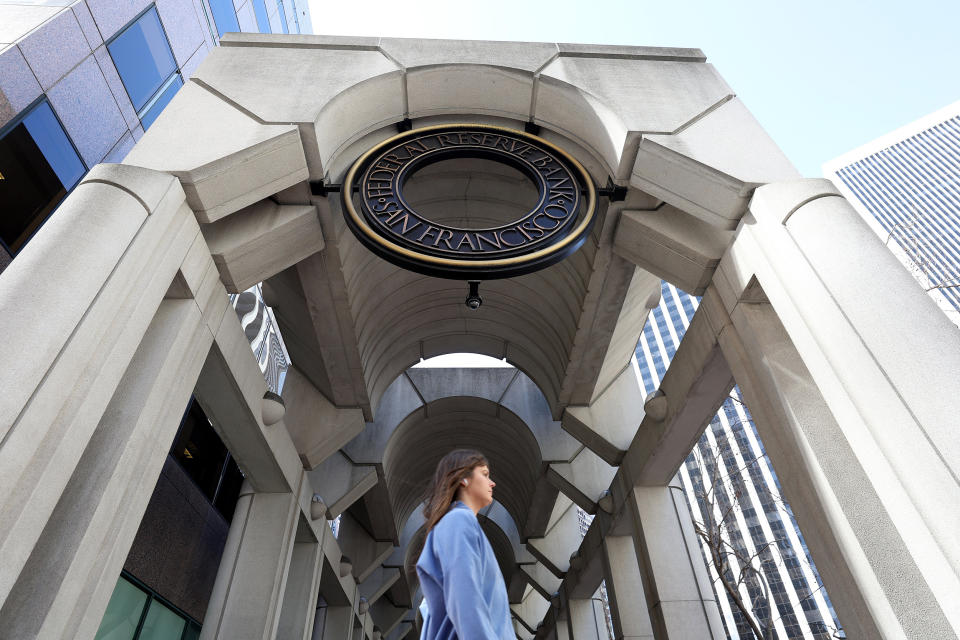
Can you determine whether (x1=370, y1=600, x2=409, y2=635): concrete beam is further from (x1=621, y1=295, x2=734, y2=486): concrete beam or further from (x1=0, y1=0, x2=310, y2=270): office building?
(x1=0, y1=0, x2=310, y2=270): office building

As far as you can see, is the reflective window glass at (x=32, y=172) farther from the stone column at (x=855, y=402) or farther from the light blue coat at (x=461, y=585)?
the stone column at (x=855, y=402)

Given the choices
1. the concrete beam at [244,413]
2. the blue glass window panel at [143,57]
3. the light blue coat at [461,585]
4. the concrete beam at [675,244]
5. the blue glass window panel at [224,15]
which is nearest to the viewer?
the light blue coat at [461,585]

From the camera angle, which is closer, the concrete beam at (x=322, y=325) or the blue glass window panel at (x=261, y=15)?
the concrete beam at (x=322, y=325)

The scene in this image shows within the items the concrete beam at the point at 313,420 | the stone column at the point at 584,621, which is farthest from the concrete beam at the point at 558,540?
the concrete beam at the point at 313,420

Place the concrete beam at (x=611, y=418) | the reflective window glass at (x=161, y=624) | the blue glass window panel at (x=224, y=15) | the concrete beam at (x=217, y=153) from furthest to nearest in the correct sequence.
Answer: the blue glass window panel at (x=224, y=15) < the concrete beam at (x=611, y=418) < the reflective window glass at (x=161, y=624) < the concrete beam at (x=217, y=153)

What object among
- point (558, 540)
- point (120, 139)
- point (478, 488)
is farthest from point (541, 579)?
point (478, 488)

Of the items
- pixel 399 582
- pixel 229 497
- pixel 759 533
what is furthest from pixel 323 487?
pixel 759 533

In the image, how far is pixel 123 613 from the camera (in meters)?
7.77

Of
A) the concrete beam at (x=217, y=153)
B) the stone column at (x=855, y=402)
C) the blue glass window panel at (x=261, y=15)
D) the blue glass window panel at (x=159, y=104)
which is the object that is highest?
the blue glass window panel at (x=261, y=15)

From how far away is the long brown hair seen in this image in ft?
8.55

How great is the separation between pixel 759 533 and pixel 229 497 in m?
74.1

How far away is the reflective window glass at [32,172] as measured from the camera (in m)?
7.18

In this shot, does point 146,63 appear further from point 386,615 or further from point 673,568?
point 386,615

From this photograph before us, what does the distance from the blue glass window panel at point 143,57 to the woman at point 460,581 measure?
438 inches
